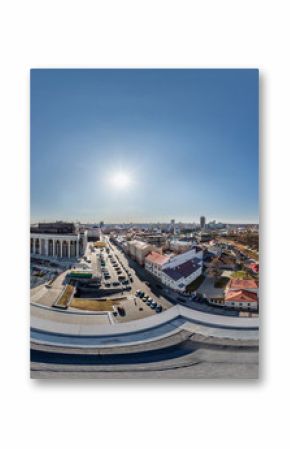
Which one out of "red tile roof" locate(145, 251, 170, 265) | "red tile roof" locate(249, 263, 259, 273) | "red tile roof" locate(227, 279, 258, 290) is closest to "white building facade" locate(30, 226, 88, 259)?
"red tile roof" locate(145, 251, 170, 265)

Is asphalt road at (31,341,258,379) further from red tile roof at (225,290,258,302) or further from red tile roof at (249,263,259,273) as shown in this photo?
red tile roof at (249,263,259,273)

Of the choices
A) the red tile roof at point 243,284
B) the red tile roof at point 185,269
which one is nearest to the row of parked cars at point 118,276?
the red tile roof at point 185,269
